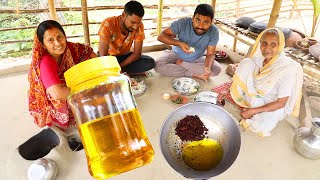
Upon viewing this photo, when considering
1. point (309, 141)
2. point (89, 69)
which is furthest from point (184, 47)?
point (89, 69)

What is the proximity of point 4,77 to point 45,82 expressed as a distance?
1.85 metres

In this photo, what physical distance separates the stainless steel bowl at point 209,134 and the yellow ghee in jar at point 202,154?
2 centimetres

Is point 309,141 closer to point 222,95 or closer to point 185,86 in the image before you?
point 222,95

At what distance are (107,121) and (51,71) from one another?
0.74m

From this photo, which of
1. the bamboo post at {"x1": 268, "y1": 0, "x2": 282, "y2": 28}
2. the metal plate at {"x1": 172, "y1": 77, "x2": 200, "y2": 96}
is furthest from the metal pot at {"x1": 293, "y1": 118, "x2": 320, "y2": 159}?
the bamboo post at {"x1": 268, "y1": 0, "x2": 282, "y2": 28}

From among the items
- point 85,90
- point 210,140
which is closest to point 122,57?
point 85,90

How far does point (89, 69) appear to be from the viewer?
1.04m

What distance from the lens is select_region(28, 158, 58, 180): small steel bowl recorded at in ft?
5.14

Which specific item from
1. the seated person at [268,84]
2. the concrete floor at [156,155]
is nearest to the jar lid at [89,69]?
the concrete floor at [156,155]

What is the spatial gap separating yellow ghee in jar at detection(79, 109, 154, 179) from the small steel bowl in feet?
2.18

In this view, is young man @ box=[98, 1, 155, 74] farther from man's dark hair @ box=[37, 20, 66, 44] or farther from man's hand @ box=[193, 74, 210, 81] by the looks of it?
man's dark hair @ box=[37, 20, 66, 44]

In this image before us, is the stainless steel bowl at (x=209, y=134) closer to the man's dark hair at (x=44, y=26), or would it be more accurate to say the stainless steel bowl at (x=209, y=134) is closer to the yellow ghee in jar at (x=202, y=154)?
the yellow ghee in jar at (x=202, y=154)

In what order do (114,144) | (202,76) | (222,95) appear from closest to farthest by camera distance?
(114,144)
(222,95)
(202,76)

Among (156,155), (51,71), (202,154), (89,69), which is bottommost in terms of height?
(156,155)
